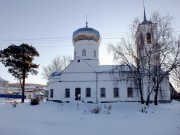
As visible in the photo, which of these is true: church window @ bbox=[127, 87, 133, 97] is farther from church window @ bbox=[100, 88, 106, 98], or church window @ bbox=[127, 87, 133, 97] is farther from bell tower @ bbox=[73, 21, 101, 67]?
bell tower @ bbox=[73, 21, 101, 67]

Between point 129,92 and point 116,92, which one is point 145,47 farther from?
point 116,92

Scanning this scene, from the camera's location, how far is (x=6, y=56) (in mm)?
30000

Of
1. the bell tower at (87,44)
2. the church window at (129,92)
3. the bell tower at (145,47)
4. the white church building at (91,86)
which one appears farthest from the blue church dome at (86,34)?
the bell tower at (145,47)

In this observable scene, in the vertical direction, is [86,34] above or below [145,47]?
above

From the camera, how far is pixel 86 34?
109 feet

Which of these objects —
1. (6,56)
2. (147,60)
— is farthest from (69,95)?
(147,60)

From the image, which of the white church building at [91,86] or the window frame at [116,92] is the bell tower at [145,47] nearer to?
the white church building at [91,86]

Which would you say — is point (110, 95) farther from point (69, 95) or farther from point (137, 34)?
point (137, 34)

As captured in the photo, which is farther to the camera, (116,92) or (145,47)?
(116,92)

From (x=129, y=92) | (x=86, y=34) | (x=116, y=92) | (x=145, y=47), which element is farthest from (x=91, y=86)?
(x=145, y=47)

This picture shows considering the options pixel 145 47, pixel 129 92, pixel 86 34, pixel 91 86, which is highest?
pixel 86 34

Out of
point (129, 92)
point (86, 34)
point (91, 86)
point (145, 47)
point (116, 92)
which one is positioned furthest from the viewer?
point (86, 34)

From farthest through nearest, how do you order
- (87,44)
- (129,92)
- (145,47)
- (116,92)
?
1. (87,44)
2. (116,92)
3. (129,92)
4. (145,47)

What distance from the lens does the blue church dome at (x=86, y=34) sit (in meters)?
33.4
